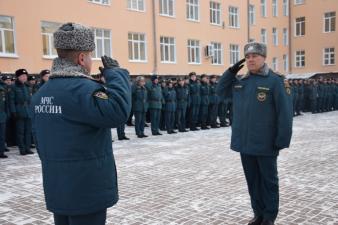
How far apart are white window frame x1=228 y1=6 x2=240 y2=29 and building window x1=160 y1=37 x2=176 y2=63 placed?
285 inches

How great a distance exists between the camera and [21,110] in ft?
32.5

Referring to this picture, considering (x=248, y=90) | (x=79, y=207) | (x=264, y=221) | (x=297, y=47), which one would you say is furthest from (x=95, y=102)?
(x=297, y=47)

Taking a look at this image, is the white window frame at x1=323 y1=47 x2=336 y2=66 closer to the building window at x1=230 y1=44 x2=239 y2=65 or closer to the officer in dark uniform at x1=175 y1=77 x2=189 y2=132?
the building window at x1=230 y1=44 x2=239 y2=65

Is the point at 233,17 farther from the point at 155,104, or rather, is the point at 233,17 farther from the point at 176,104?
the point at 155,104

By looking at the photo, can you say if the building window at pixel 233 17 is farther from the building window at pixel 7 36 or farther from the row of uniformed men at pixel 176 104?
the building window at pixel 7 36

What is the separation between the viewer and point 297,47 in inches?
1486

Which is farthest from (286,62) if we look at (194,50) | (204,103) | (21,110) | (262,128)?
(262,128)

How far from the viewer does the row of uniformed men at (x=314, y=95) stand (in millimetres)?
21350

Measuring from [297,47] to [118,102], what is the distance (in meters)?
37.9

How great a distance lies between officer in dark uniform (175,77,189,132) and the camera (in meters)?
14.2

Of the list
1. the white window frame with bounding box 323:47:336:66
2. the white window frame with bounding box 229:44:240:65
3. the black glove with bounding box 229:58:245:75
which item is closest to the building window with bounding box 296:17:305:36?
the white window frame with bounding box 323:47:336:66

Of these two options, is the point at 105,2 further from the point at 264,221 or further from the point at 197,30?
the point at 264,221

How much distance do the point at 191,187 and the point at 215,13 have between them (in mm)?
24606

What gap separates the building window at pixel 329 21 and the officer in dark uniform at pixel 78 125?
1440 inches
